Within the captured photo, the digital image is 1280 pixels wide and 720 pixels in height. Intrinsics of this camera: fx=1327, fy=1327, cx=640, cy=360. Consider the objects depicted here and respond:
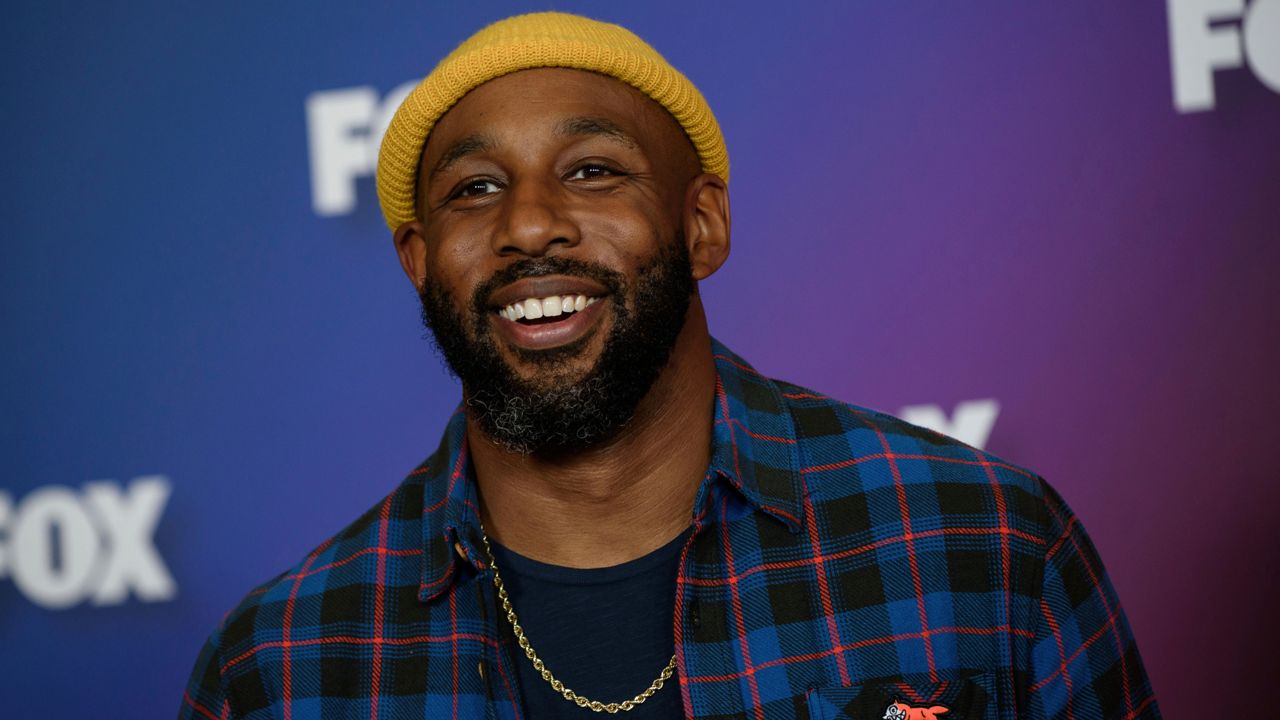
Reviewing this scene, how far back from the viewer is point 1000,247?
229 centimetres

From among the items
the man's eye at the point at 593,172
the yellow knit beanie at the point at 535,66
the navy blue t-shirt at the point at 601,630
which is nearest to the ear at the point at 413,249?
the yellow knit beanie at the point at 535,66

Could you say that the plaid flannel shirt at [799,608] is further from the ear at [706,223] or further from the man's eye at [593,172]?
the man's eye at [593,172]

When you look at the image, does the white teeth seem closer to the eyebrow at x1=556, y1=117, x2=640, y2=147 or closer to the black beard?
the black beard

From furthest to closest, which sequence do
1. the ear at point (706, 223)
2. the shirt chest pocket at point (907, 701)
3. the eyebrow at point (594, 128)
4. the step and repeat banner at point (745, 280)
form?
the step and repeat banner at point (745, 280) → the ear at point (706, 223) → the eyebrow at point (594, 128) → the shirt chest pocket at point (907, 701)

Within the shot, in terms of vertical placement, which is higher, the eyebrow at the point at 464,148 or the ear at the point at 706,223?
the eyebrow at the point at 464,148

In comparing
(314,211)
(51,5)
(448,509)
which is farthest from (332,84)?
(448,509)

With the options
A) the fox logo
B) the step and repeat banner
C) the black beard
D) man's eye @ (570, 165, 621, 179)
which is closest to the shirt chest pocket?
the fox logo

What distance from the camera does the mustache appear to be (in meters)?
1.43

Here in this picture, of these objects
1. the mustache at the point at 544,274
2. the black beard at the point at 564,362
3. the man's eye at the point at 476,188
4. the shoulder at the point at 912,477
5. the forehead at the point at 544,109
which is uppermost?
the forehead at the point at 544,109

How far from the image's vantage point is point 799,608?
1.44 metres

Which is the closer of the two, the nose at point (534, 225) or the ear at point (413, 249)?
the nose at point (534, 225)

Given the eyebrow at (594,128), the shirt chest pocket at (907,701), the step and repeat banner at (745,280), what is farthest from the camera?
the step and repeat banner at (745,280)

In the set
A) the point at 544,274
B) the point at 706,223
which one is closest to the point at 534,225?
the point at 544,274

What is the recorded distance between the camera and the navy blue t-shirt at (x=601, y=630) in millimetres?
1438
